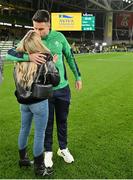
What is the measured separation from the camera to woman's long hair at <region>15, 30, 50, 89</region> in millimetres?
4262

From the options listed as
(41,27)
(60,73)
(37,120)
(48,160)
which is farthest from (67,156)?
(41,27)

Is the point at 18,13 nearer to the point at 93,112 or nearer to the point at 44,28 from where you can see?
the point at 93,112

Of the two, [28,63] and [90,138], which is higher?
[28,63]

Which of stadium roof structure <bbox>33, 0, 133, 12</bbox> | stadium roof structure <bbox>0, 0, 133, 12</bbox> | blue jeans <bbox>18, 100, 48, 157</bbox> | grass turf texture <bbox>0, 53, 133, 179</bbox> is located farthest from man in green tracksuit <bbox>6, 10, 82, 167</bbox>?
stadium roof structure <bbox>33, 0, 133, 12</bbox>

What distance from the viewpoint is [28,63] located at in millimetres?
4316

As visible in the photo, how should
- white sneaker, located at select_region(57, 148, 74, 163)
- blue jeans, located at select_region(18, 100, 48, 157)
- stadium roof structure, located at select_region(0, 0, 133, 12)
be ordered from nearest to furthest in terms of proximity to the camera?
1. blue jeans, located at select_region(18, 100, 48, 157)
2. white sneaker, located at select_region(57, 148, 74, 163)
3. stadium roof structure, located at select_region(0, 0, 133, 12)

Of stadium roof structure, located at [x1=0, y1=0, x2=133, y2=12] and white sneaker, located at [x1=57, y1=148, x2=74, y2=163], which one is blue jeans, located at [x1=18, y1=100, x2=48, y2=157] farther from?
stadium roof structure, located at [x1=0, y1=0, x2=133, y2=12]

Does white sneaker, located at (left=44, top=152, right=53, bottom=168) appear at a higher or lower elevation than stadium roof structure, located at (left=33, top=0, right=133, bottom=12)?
lower

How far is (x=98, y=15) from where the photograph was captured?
258ft

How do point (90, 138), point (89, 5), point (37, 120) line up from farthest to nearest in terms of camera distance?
point (89, 5), point (90, 138), point (37, 120)

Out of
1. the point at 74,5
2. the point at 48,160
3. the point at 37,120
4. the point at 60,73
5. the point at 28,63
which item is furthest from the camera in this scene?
the point at 74,5

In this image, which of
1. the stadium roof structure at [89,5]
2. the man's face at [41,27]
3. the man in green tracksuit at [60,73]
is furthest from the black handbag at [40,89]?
the stadium roof structure at [89,5]

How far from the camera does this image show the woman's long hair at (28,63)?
426 centimetres

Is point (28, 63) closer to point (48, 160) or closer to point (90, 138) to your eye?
point (48, 160)
